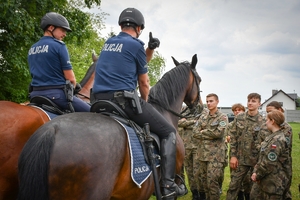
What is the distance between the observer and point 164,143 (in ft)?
15.0

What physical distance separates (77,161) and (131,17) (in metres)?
2.24

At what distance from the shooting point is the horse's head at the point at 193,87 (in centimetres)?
602

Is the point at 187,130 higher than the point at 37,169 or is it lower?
higher

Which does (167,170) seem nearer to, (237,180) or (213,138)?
(237,180)

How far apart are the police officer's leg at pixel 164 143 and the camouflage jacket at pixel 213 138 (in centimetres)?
355

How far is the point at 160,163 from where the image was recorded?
14.7 feet

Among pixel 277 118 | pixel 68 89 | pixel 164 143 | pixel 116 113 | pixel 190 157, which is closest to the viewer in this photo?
pixel 116 113

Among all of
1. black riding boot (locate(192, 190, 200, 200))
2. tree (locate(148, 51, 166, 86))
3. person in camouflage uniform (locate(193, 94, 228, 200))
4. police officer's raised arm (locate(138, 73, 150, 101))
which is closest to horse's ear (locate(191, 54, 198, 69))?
police officer's raised arm (locate(138, 73, 150, 101))

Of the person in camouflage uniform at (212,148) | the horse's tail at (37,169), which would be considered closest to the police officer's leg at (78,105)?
the horse's tail at (37,169)

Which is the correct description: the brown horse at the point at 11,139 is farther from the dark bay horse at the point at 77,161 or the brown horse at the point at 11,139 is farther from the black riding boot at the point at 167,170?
the black riding boot at the point at 167,170

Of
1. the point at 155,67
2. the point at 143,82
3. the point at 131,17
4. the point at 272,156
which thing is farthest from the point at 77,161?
the point at 155,67

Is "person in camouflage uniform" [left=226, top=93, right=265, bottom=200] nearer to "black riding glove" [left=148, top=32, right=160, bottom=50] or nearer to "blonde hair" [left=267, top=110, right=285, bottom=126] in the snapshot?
"blonde hair" [left=267, top=110, right=285, bottom=126]

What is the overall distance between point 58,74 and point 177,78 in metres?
1.89

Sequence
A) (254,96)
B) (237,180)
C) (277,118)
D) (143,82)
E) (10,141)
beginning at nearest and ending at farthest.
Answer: (10,141) → (143,82) → (277,118) → (237,180) → (254,96)
